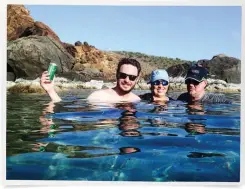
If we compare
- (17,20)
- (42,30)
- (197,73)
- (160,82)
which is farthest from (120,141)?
(17,20)

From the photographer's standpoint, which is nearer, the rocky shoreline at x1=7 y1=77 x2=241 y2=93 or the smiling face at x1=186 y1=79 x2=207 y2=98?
the rocky shoreline at x1=7 y1=77 x2=241 y2=93

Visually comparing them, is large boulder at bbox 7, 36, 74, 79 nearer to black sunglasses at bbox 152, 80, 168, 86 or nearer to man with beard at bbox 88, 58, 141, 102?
man with beard at bbox 88, 58, 141, 102

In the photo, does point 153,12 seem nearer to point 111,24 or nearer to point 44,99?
point 111,24

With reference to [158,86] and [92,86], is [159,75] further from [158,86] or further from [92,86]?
[92,86]

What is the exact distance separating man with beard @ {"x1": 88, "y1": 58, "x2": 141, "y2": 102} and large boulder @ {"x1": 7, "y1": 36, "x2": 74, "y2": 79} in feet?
2.31

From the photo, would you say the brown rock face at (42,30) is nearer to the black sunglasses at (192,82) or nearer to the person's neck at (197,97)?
the black sunglasses at (192,82)

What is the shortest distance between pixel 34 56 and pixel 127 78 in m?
1.56

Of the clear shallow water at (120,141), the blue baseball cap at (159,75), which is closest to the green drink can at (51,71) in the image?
the clear shallow water at (120,141)

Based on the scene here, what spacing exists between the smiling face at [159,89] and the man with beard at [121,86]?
305mm

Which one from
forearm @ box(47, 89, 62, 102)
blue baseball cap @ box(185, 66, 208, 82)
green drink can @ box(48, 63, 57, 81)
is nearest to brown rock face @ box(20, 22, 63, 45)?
green drink can @ box(48, 63, 57, 81)

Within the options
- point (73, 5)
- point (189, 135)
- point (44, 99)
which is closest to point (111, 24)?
point (73, 5)

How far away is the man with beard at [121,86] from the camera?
281 inches

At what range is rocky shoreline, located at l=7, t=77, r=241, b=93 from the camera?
23.2ft

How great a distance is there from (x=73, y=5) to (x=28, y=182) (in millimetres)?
2824
